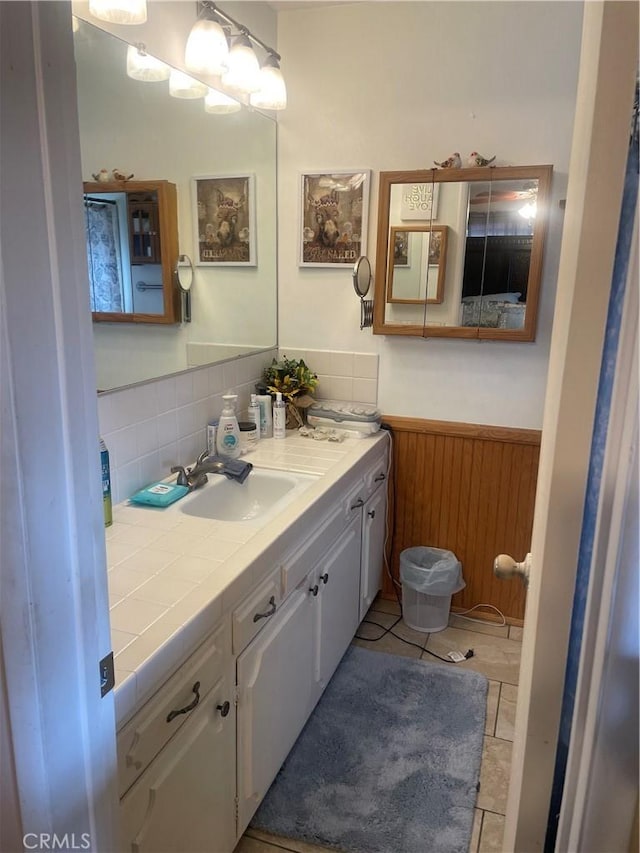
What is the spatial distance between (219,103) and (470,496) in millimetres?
1826

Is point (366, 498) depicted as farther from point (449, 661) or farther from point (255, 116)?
point (255, 116)

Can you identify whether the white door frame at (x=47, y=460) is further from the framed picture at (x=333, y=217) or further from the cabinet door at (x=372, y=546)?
the framed picture at (x=333, y=217)

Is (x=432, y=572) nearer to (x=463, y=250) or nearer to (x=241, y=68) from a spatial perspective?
(x=463, y=250)

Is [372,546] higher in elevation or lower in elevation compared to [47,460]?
lower

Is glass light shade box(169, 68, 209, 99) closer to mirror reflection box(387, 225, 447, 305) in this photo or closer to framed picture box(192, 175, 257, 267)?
framed picture box(192, 175, 257, 267)

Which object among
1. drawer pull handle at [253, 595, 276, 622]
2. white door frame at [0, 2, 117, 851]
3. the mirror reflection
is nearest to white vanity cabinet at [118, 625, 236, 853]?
drawer pull handle at [253, 595, 276, 622]

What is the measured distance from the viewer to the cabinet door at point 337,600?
1.95m

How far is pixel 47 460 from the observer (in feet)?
2.08

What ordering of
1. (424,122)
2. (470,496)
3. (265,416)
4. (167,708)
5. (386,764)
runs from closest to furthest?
(167,708), (386,764), (424,122), (265,416), (470,496)

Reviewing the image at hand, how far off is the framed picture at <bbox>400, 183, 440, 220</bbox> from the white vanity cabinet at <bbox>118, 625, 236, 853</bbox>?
1759 millimetres

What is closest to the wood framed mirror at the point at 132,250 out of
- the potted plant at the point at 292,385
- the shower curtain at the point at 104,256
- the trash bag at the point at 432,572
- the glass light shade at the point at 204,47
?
the shower curtain at the point at 104,256

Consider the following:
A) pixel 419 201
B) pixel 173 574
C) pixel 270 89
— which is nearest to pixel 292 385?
pixel 419 201

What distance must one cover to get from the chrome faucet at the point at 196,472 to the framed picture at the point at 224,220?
740 mm

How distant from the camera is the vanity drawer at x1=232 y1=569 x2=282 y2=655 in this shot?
135 centimetres
